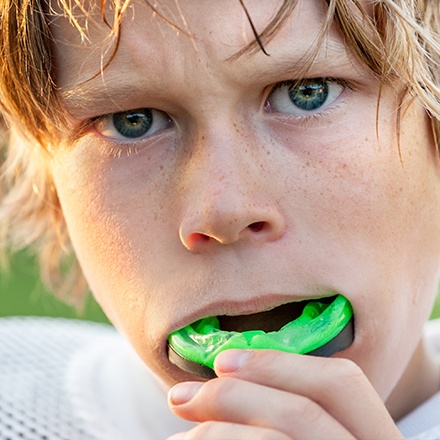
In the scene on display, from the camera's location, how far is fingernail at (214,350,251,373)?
40.5 inches

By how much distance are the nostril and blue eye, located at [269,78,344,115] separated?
17cm

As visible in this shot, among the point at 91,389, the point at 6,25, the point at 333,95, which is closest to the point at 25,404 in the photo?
the point at 91,389

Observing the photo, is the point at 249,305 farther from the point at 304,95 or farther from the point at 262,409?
the point at 304,95

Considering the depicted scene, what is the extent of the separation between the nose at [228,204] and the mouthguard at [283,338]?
0.11 metres

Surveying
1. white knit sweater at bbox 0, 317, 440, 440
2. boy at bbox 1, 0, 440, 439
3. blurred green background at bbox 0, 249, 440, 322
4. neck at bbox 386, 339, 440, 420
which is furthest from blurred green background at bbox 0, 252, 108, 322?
boy at bbox 1, 0, 440, 439

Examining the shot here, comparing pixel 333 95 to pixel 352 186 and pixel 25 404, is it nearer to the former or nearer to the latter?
pixel 352 186

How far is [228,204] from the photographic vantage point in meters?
1.10

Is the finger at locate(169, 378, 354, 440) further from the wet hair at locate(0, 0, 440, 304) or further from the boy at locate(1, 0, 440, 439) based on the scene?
the wet hair at locate(0, 0, 440, 304)

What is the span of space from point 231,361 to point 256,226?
18 cm

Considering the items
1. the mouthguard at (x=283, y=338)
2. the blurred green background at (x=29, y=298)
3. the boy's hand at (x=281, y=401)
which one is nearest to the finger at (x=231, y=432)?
the boy's hand at (x=281, y=401)

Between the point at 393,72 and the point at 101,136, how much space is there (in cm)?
41

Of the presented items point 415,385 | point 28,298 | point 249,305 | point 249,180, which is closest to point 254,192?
point 249,180

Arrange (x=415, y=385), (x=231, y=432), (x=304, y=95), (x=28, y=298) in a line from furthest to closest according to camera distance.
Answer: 1. (x=28, y=298)
2. (x=415, y=385)
3. (x=304, y=95)
4. (x=231, y=432)

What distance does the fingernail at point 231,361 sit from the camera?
103 centimetres
